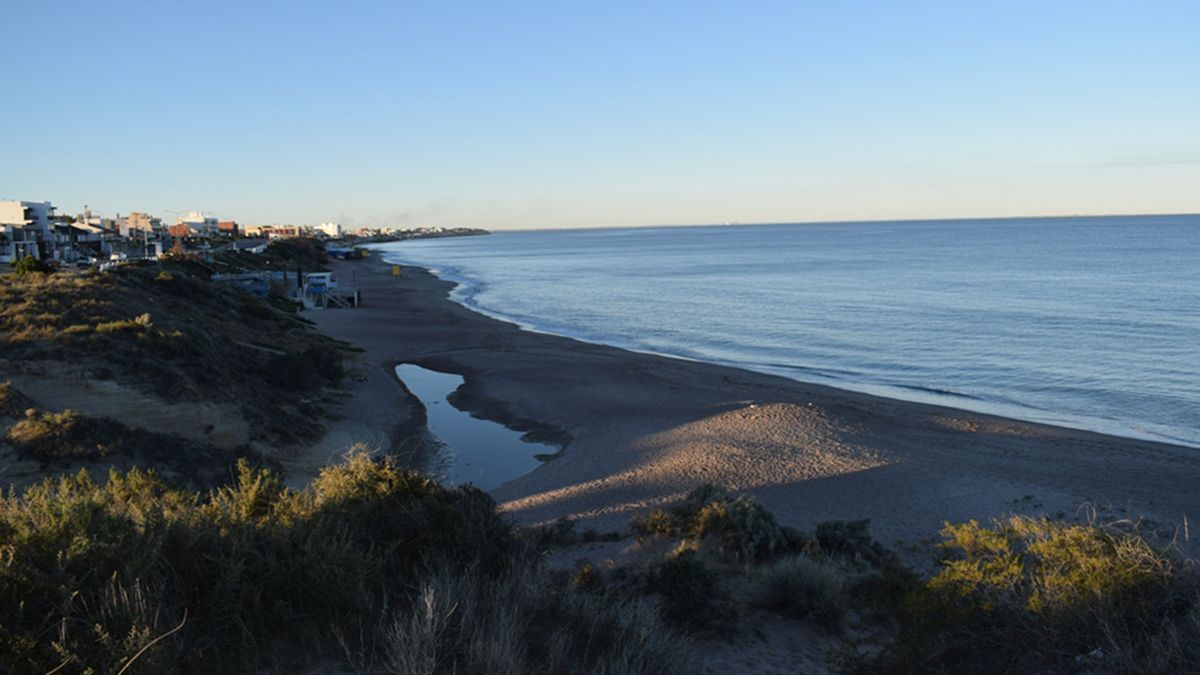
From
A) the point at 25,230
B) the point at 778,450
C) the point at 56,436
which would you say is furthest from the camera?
the point at 25,230

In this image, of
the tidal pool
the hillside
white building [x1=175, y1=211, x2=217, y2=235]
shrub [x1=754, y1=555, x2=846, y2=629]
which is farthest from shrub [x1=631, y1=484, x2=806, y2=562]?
white building [x1=175, y1=211, x2=217, y2=235]

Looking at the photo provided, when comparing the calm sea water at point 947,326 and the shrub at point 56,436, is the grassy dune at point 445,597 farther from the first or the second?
the calm sea water at point 947,326

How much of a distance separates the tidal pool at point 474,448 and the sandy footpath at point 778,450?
0.61 metres

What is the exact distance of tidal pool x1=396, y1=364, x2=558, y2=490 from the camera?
18.1 metres

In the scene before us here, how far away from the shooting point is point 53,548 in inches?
216

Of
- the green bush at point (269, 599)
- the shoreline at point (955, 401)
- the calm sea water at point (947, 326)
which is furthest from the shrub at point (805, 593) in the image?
the calm sea water at point (947, 326)

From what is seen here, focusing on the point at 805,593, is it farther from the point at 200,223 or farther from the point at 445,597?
the point at 200,223

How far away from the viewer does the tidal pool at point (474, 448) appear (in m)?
18.1

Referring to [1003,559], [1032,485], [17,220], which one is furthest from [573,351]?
[17,220]

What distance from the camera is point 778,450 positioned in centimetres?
1880

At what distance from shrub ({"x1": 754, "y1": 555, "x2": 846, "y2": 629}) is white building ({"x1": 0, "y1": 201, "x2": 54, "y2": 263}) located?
69.7 metres

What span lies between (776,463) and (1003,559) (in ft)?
34.2

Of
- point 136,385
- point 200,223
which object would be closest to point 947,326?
point 136,385

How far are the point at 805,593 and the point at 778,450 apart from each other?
10.5 meters
